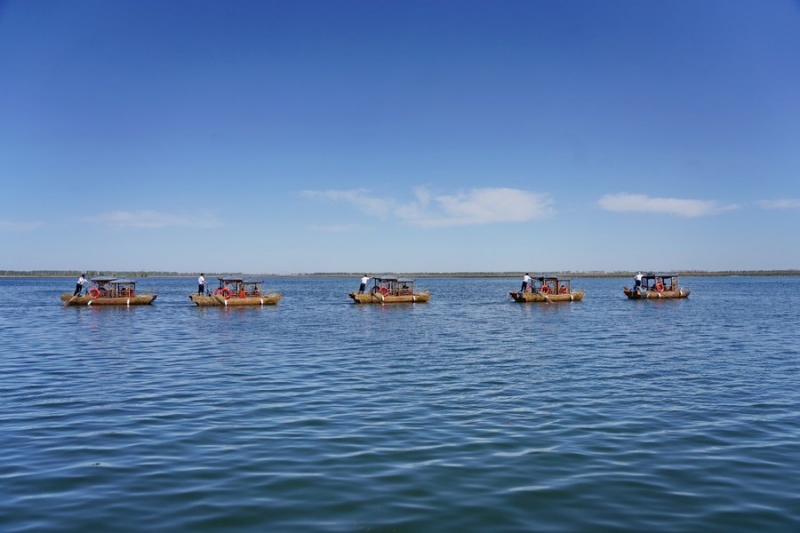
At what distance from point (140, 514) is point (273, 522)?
1695mm

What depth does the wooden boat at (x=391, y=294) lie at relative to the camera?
52816mm

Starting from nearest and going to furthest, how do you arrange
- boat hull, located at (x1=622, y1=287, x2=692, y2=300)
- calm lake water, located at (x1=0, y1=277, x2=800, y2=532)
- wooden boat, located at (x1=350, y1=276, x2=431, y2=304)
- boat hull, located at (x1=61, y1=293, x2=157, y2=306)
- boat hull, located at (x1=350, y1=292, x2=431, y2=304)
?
calm lake water, located at (x1=0, y1=277, x2=800, y2=532) < boat hull, located at (x1=61, y1=293, x2=157, y2=306) < boat hull, located at (x1=350, y1=292, x2=431, y2=304) < wooden boat, located at (x1=350, y1=276, x2=431, y2=304) < boat hull, located at (x1=622, y1=287, x2=692, y2=300)

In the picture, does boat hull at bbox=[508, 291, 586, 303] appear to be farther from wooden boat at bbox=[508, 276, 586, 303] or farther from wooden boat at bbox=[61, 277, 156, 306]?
wooden boat at bbox=[61, 277, 156, 306]

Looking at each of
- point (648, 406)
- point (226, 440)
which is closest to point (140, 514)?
point (226, 440)

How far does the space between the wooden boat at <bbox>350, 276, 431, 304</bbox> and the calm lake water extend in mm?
28408

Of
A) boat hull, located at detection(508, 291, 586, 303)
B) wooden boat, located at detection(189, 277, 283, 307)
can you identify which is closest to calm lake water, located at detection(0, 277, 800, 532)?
wooden boat, located at detection(189, 277, 283, 307)

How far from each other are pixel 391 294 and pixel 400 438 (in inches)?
1686

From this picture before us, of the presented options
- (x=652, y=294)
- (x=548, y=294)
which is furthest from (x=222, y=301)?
(x=652, y=294)

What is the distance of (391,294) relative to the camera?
53812mm

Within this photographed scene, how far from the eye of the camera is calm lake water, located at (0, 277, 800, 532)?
771cm

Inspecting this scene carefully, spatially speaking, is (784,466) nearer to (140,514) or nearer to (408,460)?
(408,460)

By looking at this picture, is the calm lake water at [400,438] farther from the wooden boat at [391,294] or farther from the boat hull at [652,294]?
the boat hull at [652,294]

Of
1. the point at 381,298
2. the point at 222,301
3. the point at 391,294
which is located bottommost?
the point at 222,301

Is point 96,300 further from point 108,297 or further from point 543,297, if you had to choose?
point 543,297
